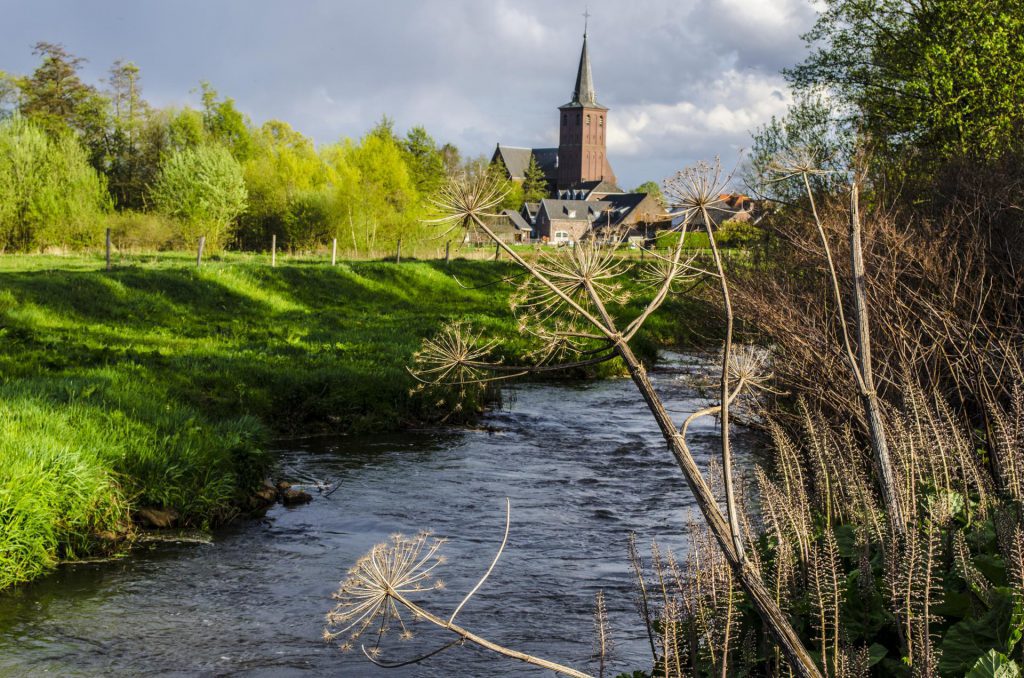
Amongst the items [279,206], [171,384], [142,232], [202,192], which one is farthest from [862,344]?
[279,206]

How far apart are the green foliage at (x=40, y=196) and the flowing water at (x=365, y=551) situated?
40184 mm

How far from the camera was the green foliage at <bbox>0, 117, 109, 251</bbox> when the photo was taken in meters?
46.7

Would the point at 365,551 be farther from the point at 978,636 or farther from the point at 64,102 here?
the point at 64,102

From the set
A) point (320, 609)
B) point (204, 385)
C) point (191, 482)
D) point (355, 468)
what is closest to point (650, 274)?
point (320, 609)

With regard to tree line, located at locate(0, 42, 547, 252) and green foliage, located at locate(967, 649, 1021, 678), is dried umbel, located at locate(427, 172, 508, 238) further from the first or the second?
tree line, located at locate(0, 42, 547, 252)

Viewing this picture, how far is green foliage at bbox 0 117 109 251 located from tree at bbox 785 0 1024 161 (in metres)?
37.2

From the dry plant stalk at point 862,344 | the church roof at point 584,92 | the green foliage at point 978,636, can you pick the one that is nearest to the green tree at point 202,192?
the dry plant stalk at point 862,344

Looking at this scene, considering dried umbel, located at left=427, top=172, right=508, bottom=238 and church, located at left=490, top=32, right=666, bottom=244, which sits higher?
church, located at left=490, top=32, right=666, bottom=244

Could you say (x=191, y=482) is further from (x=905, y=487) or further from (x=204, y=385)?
(x=905, y=487)

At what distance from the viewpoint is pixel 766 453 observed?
12.7 metres

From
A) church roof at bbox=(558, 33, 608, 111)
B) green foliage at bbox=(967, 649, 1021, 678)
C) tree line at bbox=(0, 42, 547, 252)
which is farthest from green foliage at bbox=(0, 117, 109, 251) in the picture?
church roof at bbox=(558, 33, 608, 111)

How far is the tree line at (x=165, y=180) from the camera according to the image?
48.0 meters

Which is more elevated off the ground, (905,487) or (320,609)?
(905,487)

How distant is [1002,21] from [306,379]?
1638 centimetres
